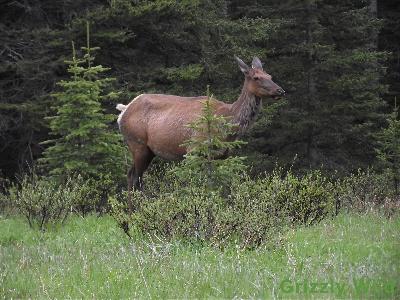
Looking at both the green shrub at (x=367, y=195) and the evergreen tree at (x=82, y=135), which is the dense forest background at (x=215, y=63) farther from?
the evergreen tree at (x=82, y=135)

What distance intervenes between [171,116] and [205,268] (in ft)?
18.2

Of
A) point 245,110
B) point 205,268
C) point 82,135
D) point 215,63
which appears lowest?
point 82,135

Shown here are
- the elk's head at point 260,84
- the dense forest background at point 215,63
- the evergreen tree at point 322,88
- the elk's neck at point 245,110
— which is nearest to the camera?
the elk's neck at point 245,110

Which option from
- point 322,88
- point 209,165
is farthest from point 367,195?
point 322,88

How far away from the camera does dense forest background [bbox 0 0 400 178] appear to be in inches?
613

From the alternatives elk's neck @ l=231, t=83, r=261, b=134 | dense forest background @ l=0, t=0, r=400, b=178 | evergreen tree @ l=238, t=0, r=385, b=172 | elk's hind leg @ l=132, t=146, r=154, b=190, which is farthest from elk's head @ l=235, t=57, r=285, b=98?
evergreen tree @ l=238, t=0, r=385, b=172

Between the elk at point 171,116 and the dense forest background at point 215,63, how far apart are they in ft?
11.5

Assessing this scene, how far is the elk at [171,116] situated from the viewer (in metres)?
10.3

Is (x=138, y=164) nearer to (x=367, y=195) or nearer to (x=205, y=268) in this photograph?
(x=367, y=195)

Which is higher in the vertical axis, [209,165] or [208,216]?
[209,165]

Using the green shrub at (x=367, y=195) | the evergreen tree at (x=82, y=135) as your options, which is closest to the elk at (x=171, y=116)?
the evergreen tree at (x=82, y=135)

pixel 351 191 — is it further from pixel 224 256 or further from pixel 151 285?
pixel 151 285

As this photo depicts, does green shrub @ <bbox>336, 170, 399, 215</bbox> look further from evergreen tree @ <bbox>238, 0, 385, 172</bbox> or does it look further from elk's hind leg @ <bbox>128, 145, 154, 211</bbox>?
evergreen tree @ <bbox>238, 0, 385, 172</bbox>

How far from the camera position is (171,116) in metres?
10.9
